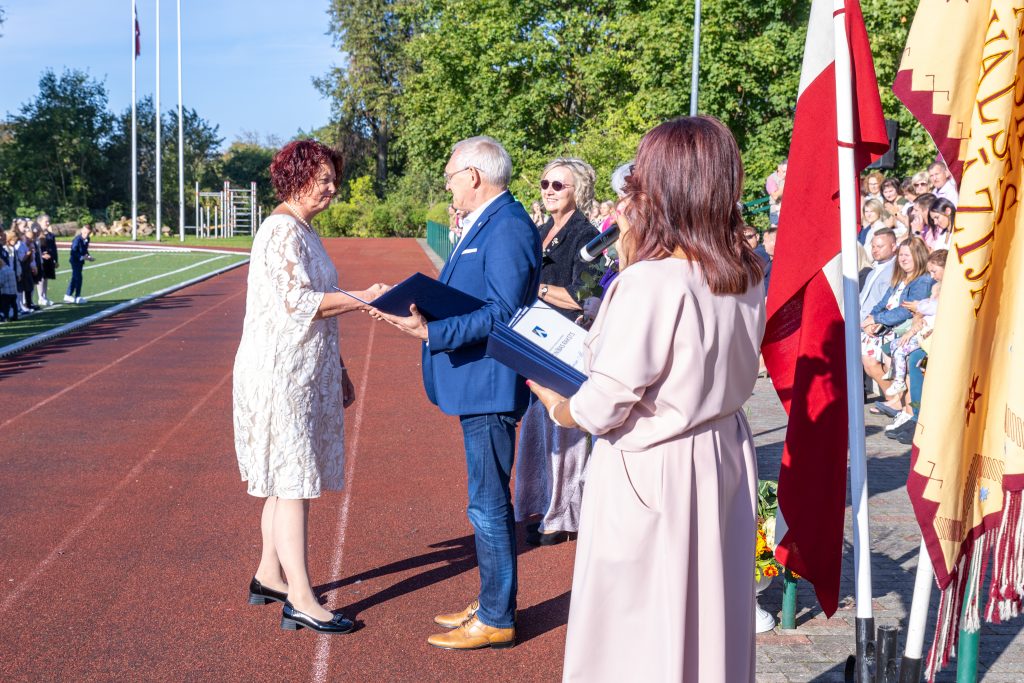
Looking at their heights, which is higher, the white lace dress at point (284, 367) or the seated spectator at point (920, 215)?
the seated spectator at point (920, 215)

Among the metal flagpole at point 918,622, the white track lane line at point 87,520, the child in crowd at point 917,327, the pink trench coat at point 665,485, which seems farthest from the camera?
the child in crowd at point 917,327

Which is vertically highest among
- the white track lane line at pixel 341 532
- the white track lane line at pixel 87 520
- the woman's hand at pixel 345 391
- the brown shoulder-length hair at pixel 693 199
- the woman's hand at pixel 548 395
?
the brown shoulder-length hair at pixel 693 199

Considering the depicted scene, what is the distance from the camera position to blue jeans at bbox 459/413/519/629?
444cm

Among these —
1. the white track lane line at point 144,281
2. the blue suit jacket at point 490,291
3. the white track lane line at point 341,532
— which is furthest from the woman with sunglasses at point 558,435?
the white track lane line at point 144,281

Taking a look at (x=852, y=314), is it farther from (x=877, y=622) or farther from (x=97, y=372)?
(x=97, y=372)

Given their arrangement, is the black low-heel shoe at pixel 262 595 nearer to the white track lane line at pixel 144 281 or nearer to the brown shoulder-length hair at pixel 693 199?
the brown shoulder-length hair at pixel 693 199

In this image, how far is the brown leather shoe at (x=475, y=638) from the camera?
4629mm

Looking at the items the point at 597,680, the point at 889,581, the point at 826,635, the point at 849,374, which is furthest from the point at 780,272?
the point at 889,581

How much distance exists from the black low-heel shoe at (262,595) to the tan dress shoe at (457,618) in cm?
81

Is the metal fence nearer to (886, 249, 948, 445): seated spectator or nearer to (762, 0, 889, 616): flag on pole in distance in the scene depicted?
(886, 249, 948, 445): seated spectator

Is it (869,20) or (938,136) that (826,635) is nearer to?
(938,136)

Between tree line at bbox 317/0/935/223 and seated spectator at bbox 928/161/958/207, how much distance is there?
3182 millimetres

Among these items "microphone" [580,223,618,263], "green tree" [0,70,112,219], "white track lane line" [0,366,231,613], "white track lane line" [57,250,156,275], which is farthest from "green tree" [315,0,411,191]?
"microphone" [580,223,618,263]

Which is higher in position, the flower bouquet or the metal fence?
the metal fence
